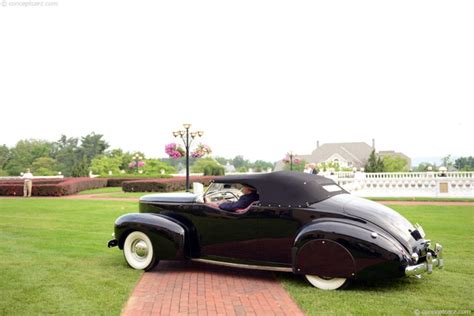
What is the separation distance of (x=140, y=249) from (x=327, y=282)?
2948 mm

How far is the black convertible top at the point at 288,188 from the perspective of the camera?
6000 millimetres

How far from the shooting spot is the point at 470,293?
213 inches

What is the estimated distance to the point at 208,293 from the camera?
18.5ft

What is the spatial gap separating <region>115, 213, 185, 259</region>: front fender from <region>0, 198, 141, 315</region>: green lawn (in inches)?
21.6

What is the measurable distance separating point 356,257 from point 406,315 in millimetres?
936

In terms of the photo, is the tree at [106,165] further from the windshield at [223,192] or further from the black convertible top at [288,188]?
the black convertible top at [288,188]

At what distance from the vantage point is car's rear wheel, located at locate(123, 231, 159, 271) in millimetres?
6809

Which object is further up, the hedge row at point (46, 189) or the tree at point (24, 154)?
the tree at point (24, 154)

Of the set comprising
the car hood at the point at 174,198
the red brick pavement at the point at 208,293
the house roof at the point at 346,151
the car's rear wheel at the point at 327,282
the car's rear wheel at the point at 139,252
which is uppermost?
the house roof at the point at 346,151

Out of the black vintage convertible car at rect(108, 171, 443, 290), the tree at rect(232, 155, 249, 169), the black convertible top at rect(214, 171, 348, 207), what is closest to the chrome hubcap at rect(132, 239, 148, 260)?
the black vintage convertible car at rect(108, 171, 443, 290)

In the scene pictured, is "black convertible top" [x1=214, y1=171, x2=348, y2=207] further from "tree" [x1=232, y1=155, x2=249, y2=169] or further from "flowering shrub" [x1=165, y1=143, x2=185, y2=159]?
"tree" [x1=232, y1=155, x2=249, y2=169]

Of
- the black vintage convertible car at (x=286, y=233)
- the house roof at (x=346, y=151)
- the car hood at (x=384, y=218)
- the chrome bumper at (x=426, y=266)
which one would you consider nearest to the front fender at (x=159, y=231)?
the black vintage convertible car at (x=286, y=233)

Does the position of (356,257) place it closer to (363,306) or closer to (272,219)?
(363,306)

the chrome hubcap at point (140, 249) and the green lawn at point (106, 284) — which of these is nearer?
the green lawn at point (106, 284)
